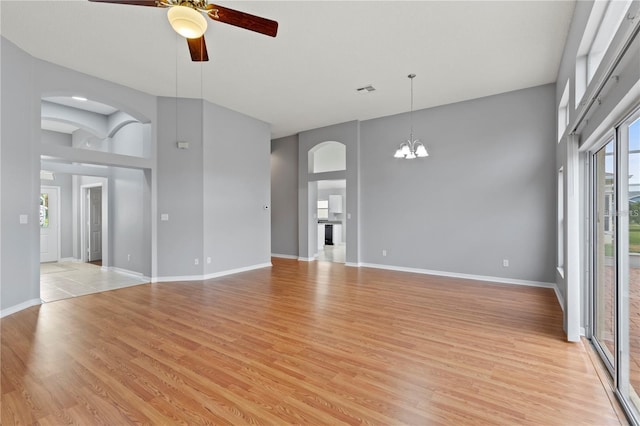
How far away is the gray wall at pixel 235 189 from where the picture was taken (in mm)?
5779

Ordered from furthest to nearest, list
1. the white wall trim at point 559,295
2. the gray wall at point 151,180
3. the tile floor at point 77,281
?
the tile floor at point 77,281 → the white wall trim at point 559,295 → the gray wall at point 151,180

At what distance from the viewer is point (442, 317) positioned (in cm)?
358

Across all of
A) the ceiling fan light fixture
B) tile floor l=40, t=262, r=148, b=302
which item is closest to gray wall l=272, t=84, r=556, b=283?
tile floor l=40, t=262, r=148, b=302

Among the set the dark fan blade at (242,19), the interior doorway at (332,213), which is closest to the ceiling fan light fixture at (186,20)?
the dark fan blade at (242,19)

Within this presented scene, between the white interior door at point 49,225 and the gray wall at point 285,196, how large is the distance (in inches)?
221

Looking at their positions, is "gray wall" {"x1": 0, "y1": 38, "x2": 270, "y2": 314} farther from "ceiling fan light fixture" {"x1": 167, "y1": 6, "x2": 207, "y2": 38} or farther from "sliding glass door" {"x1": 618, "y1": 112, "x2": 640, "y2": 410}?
"sliding glass door" {"x1": 618, "y1": 112, "x2": 640, "y2": 410}

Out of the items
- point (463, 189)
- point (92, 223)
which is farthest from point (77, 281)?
point (463, 189)

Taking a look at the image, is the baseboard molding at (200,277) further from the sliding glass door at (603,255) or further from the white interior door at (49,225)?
the sliding glass door at (603,255)

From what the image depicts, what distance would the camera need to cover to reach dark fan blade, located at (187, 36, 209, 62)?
2684mm

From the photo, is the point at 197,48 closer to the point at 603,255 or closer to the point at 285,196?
the point at 603,255

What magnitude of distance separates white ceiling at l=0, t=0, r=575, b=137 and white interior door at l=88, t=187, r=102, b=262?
15.1ft

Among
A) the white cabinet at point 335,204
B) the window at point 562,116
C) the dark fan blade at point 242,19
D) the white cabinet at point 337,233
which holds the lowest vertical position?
the white cabinet at point 337,233

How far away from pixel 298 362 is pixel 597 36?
3768mm

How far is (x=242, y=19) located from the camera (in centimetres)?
244
